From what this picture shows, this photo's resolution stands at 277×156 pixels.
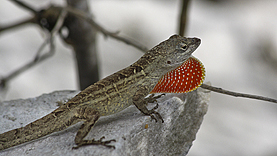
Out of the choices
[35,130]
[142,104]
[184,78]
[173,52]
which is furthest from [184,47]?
[35,130]

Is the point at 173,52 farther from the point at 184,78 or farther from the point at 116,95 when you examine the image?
the point at 116,95

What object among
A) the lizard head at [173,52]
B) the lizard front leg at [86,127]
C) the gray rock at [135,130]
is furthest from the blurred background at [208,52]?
the lizard front leg at [86,127]

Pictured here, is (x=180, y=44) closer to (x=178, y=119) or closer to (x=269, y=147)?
(x=178, y=119)

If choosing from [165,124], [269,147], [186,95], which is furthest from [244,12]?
[165,124]

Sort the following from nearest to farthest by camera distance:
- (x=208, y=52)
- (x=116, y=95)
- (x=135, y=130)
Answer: (x=135, y=130) < (x=116, y=95) < (x=208, y=52)

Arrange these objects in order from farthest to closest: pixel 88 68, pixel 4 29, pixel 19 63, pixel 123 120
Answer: pixel 19 63, pixel 88 68, pixel 4 29, pixel 123 120

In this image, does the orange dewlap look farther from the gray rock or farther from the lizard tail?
the lizard tail
